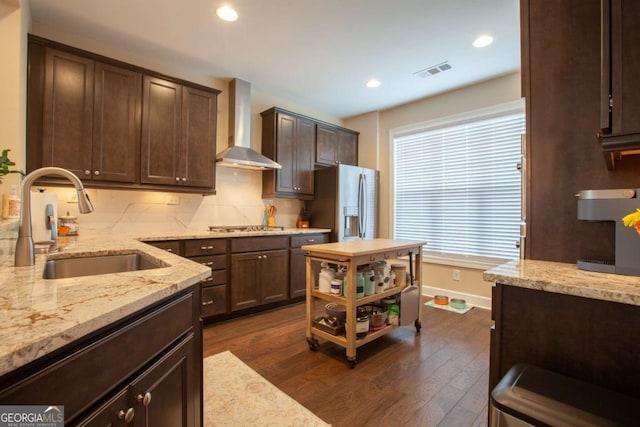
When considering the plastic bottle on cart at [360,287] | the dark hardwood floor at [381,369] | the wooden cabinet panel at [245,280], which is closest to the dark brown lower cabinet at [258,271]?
the wooden cabinet panel at [245,280]

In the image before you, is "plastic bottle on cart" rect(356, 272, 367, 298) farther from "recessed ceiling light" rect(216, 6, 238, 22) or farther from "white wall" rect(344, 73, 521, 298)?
"recessed ceiling light" rect(216, 6, 238, 22)

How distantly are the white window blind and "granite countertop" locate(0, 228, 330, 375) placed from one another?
3.45m

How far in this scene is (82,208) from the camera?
118 centimetres

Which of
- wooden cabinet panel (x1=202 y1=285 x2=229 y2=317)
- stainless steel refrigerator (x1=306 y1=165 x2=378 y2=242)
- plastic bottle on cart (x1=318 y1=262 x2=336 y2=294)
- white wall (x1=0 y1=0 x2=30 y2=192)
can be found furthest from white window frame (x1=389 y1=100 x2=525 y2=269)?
white wall (x1=0 y1=0 x2=30 y2=192)

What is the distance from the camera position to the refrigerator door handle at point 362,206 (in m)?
4.13

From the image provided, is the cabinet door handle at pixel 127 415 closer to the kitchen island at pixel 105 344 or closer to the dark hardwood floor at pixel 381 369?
the kitchen island at pixel 105 344

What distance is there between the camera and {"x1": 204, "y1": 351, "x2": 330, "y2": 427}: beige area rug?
159 cm

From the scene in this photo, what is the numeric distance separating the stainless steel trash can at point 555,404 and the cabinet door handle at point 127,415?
1028 millimetres

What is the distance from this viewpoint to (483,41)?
2.71 meters

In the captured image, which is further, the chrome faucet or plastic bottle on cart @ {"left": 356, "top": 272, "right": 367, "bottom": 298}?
plastic bottle on cart @ {"left": 356, "top": 272, "right": 367, "bottom": 298}

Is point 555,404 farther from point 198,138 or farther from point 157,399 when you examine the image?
point 198,138

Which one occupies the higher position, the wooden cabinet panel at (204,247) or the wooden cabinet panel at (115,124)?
the wooden cabinet panel at (115,124)

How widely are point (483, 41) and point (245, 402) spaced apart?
349cm

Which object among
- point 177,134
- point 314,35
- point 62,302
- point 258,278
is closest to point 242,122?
point 177,134
